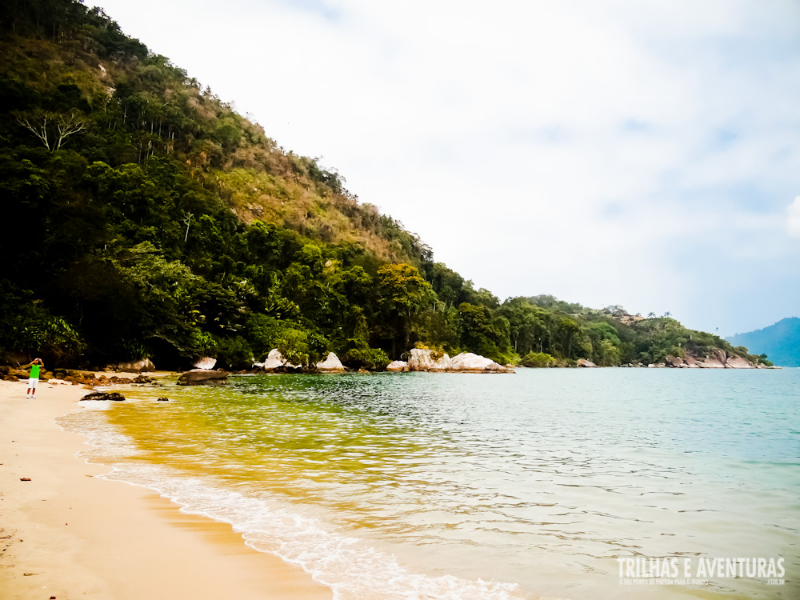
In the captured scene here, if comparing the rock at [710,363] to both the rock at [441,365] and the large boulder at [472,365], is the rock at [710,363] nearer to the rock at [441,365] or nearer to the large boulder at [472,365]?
the large boulder at [472,365]

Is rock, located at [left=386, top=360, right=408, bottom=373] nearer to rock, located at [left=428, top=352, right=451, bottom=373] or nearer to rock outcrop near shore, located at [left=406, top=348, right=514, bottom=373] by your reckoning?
rock outcrop near shore, located at [left=406, top=348, right=514, bottom=373]

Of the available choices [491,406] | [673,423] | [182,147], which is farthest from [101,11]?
[673,423]

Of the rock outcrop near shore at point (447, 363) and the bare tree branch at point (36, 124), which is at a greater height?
the bare tree branch at point (36, 124)

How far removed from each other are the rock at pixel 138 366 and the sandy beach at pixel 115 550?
33265 mm

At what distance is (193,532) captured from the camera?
4938mm

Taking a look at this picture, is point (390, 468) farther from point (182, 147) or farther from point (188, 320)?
point (182, 147)

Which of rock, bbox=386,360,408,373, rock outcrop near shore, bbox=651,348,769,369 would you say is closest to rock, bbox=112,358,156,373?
rock, bbox=386,360,408,373

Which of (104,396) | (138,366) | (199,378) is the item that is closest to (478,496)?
(104,396)

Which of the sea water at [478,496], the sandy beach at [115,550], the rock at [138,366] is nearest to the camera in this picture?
the sandy beach at [115,550]

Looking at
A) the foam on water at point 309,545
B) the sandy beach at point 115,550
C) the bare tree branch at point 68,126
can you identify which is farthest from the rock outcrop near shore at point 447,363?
the sandy beach at point 115,550

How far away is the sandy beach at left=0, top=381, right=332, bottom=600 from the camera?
3482 mm

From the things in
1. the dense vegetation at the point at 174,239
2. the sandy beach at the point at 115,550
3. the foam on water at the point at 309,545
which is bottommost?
the foam on water at the point at 309,545

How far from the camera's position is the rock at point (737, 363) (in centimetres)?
15500

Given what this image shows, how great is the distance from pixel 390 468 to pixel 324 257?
214ft
